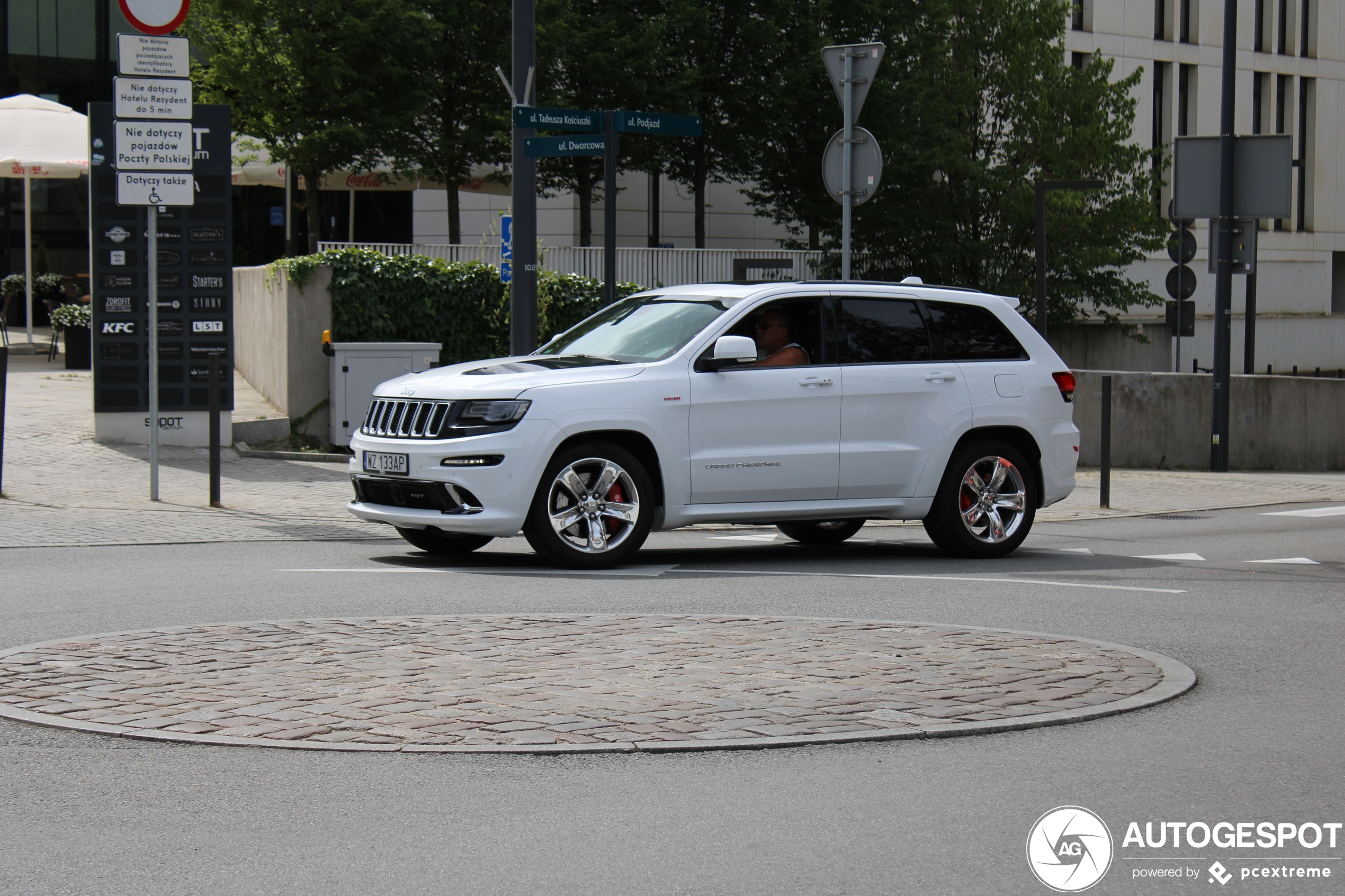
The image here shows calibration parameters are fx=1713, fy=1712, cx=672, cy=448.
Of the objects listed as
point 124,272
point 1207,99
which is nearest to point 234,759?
point 124,272

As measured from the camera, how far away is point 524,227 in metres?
14.0

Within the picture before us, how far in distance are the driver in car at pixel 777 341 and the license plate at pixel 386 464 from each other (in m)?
2.27

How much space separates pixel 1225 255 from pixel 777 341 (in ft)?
35.8

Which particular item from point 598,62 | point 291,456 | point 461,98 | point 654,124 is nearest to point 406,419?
point 654,124

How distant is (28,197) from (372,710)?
2043cm

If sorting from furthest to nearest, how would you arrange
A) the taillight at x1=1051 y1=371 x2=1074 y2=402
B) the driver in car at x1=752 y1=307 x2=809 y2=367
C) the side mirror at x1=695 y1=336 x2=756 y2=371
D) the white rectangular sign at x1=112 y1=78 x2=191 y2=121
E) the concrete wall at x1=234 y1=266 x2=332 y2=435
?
1. the concrete wall at x1=234 y1=266 x2=332 y2=435
2. the white rectangular sign at x1=112 y1=78 x2=191 y2=121
3. the taillight at x1=1051 y1=371 x2=1074 y2=402
4. the driver in car at x1=752 y1=307 x2=809 y2=367
5. the side mirror at x1=695 y1=336 x2=756 y2=371

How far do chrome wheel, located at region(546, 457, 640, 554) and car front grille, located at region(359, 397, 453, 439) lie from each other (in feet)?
2.45

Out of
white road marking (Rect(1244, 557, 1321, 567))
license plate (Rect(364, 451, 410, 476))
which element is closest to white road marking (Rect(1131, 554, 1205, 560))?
white road marking (Rect(1244, 557, 1321, 567))

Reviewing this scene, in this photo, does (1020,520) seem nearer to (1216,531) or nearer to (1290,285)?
(1216,531)

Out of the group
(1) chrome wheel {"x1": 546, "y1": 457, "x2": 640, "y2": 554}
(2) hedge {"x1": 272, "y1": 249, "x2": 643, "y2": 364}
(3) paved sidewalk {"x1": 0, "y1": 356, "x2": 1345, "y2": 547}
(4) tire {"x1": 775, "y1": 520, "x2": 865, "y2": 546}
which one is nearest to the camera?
(1) chrome wheel {"x1": 546, "y1": 457, "x2": 640, "y2": 554}

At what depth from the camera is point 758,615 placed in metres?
8.02

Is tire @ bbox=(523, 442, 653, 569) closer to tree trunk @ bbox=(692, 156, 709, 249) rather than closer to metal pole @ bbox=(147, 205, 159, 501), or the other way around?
metal pole @ bbox=(147, 205, 159, 501)

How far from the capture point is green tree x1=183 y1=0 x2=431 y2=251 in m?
25.9

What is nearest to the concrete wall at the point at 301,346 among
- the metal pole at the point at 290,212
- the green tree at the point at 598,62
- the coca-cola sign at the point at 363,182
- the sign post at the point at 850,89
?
the sign post at the point at 850,89
